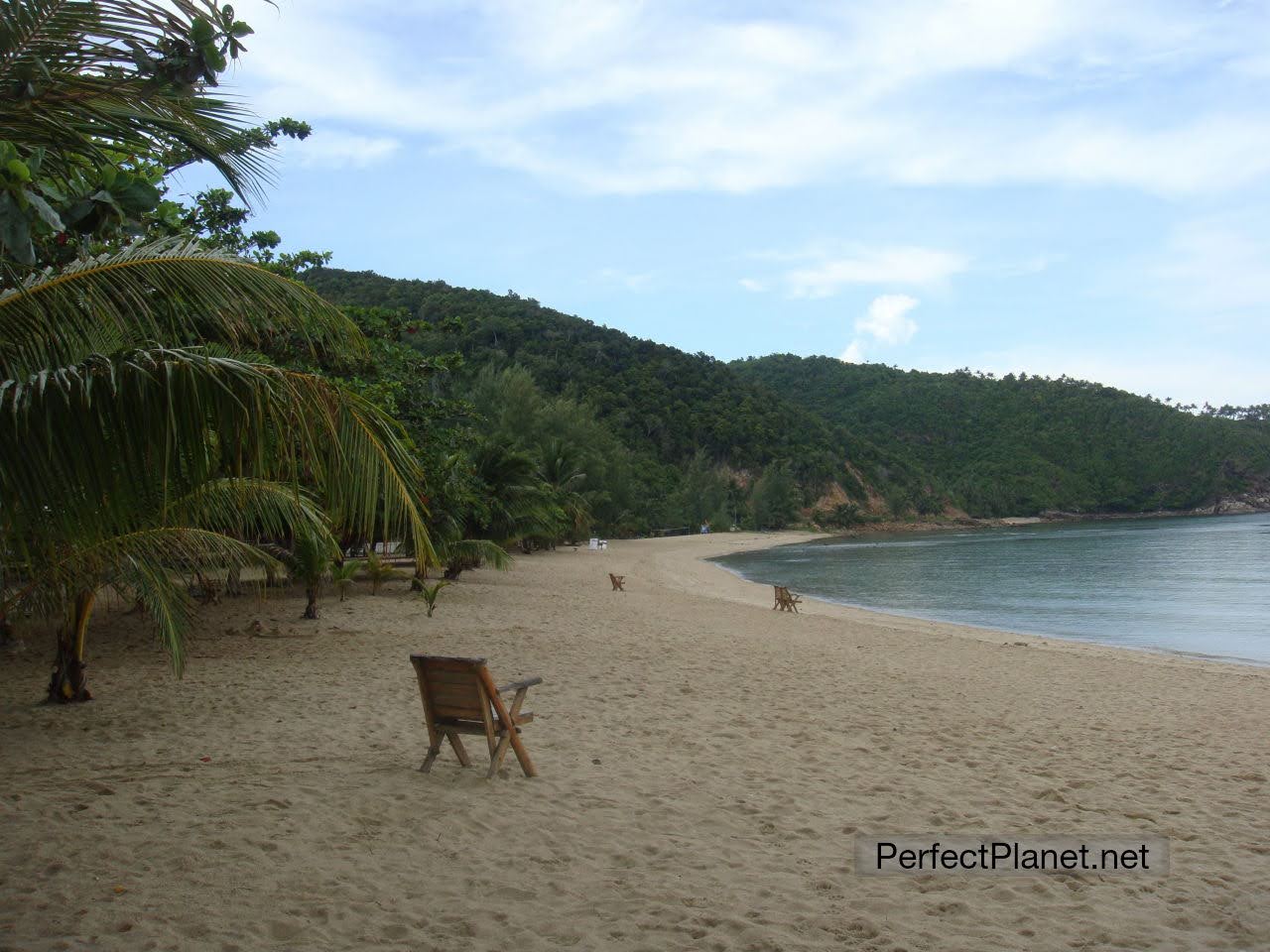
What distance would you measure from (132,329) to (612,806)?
329 centimetres

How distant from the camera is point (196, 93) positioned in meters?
3.49

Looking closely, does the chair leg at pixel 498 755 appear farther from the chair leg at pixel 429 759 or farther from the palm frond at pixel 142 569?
the palm frond at pixel 142 569

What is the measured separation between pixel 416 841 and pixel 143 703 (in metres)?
4.20

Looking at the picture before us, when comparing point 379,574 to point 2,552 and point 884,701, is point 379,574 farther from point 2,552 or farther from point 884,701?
point 2,552

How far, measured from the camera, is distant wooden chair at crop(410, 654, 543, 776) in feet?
17.1

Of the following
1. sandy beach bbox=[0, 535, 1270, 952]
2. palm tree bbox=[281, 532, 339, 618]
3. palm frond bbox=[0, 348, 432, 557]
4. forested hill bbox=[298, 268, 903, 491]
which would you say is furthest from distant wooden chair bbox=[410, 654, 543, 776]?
forested hill bbox=[298, 268, 903, 491]

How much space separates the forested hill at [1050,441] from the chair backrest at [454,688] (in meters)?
105

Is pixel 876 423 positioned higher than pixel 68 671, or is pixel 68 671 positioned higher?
pixel 876 423

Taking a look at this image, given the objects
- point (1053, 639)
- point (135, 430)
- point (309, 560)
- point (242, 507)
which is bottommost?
point (1053, 639)

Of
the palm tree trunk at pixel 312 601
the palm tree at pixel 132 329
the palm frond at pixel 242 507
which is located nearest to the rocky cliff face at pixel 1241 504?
the palm tree trunk at pixel 312 601

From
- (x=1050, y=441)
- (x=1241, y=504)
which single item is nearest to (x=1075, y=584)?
(x=1050, y=441)

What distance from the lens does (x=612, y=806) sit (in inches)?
199

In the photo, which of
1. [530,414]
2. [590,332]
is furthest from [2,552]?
[590,332]

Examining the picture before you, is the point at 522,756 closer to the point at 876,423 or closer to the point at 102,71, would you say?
the point at 102,71
